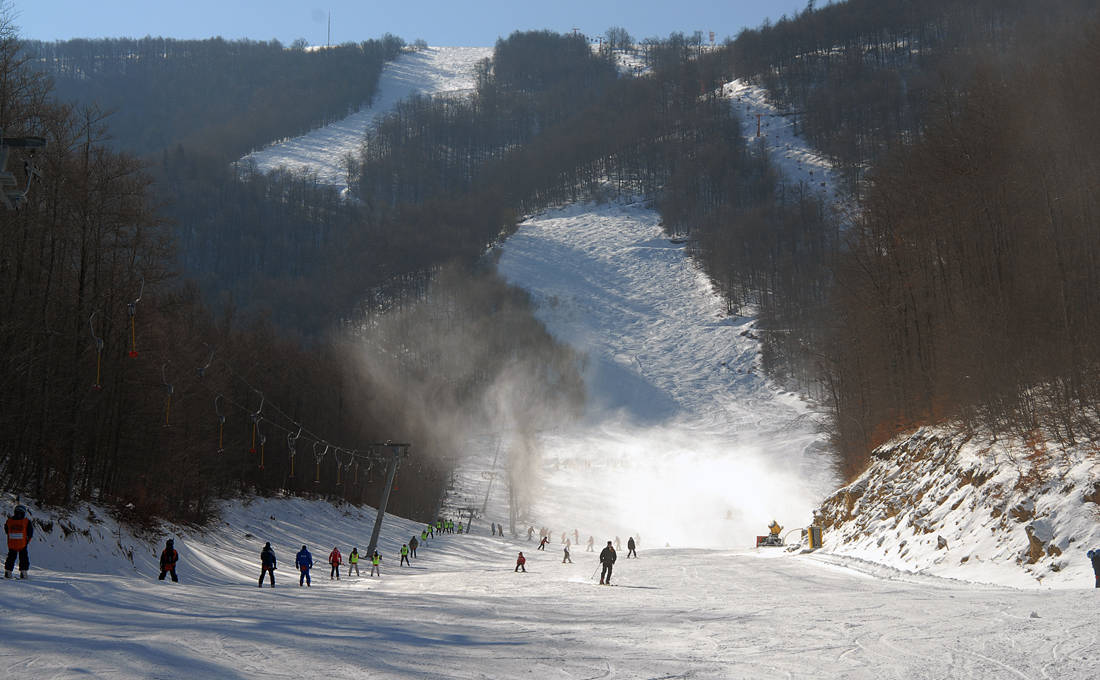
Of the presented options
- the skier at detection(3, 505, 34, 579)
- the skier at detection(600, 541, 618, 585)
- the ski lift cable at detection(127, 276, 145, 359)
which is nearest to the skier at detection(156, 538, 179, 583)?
the ski lift cable at detection(127, 276, 145, 359)

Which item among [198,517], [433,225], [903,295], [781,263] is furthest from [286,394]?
[433,225]

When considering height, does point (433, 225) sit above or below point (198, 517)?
above

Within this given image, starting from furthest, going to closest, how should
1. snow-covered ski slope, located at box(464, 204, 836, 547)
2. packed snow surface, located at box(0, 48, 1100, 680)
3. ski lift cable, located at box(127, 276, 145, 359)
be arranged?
snow-covered ski slope, located at box(464, 204, 836, 547), ski lift cable, located at box(127, 276, 145, 359), packed snow surface, located at box(0, 48, 1100, 680)

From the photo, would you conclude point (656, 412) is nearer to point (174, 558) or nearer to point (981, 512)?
point (981, 512)

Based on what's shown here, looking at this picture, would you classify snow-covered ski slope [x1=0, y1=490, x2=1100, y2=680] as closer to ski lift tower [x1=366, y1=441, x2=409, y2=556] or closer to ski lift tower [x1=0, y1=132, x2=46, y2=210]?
ski lift tower [x1=0, y1=132, x2=46, y2=210]

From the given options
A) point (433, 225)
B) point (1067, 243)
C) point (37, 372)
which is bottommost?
point (37, 372)

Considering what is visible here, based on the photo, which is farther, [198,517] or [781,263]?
[781,263]

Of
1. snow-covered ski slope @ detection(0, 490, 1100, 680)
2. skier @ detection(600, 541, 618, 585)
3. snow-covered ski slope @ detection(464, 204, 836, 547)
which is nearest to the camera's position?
snow-covered ski slope @ detection(0, 490, 1100, 680)

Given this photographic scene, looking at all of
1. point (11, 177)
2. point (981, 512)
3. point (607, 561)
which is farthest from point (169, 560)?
point (981, 512)

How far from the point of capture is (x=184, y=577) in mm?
26672

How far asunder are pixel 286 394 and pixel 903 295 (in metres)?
46.9

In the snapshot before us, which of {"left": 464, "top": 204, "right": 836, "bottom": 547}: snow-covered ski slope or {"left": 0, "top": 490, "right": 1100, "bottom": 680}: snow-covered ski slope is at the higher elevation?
{"left": 464, "top": 204, "right": 836, "bottom": 547}: snow-covered ski slope

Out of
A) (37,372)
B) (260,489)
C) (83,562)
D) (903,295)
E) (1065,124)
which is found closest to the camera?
(83,562)

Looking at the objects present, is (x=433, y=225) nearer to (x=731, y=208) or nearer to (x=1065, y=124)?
(x=731, y=208)
